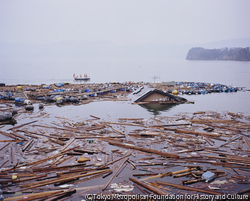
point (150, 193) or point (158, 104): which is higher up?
point (158, 104)

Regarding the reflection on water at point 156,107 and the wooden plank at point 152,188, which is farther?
the reflection on water at point 156,107

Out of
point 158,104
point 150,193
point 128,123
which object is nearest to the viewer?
point 150,193

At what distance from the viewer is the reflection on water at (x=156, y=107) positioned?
27.0m

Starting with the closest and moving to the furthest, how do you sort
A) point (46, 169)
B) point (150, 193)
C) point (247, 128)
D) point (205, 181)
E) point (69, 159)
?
point (150, 193) → point (205, 181) → point (46, 169) → point (69, 159) → point (247, 128)

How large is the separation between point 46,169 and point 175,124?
1307 cm

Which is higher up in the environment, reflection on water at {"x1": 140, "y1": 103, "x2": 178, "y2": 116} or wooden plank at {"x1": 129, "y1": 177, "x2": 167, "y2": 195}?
reflection on water at {"x1": 140, "y1": 103, "x2": 178, "y2": 116}

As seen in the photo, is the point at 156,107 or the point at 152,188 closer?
the point at 152,188

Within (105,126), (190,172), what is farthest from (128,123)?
(190,172)

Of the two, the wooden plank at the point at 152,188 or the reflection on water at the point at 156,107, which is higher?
the reflection on water at the point at 156,107

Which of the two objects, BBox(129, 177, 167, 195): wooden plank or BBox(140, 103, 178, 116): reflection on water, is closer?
BBox(129, 177, 167, 195): wooden plank

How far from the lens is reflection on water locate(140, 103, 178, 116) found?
27.0m

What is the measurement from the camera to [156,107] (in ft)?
96.6

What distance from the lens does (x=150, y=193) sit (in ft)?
31.7

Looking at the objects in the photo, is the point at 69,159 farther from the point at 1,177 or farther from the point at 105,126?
the point at 105,126
